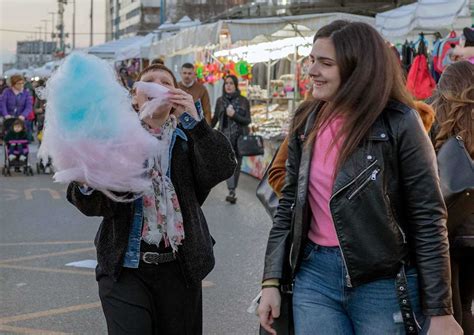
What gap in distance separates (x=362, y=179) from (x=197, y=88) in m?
9.25

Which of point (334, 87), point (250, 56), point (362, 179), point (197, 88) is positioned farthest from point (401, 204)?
point (250, 56)

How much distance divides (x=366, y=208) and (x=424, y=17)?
7.76 meters

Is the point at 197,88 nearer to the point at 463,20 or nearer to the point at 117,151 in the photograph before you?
the point at 463,20

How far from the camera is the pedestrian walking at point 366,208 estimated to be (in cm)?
267

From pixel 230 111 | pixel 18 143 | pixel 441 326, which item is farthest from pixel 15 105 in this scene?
pixel 441 326

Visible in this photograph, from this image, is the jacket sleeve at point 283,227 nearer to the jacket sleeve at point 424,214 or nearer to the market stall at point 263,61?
the jacket sleeve at point 424,214

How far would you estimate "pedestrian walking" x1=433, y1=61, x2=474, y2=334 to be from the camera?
382 cm

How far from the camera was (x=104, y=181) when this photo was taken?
308cm

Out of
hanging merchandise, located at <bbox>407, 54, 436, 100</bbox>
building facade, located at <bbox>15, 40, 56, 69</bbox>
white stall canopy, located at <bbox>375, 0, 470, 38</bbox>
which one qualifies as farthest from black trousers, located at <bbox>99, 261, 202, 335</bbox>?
building facade, located at <bbox>15, 40, 56, 69</bbox>

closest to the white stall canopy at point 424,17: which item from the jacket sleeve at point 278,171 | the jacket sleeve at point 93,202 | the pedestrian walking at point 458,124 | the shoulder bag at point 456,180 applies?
the pedestrian walking at point 458,124

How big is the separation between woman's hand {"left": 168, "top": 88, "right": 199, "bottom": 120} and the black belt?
0.58 m

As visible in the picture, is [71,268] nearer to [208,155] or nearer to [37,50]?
[208,155]

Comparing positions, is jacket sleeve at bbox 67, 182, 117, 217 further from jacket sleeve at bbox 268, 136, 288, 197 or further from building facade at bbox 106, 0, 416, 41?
building facade at bbox 106, 0, 416, 41

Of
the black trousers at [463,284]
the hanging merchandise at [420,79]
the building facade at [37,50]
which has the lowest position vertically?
the black trousers at [463,284]
